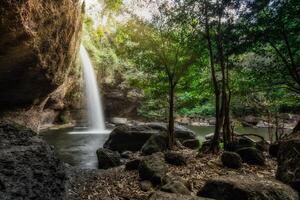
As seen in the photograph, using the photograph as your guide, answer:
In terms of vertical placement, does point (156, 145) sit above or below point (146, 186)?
above

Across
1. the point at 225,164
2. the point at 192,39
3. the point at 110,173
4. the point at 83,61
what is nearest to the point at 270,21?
the point at 192,39

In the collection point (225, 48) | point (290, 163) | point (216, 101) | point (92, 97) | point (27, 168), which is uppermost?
point (225, 48)

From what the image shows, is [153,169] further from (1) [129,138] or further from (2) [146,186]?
(1) [129,138]

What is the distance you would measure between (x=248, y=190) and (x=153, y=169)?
9.80 ft

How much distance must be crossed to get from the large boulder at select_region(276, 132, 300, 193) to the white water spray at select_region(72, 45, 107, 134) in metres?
24.3

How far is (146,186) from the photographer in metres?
6.28

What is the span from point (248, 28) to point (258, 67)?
94.5 inches

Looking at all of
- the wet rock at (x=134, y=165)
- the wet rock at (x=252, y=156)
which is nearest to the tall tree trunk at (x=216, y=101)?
the wet rock at (x=252, y=156)

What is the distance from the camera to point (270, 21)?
789 cm

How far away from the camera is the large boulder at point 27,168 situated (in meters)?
2.94

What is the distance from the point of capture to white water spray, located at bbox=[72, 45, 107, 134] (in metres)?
28.6

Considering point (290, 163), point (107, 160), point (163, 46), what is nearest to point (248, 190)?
point (290, 163)

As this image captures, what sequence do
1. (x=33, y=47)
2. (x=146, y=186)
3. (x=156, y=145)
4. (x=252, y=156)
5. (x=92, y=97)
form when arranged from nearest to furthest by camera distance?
(x=146, y=186) < (x=252, y=156) < (x=156, y=145) < (x=33, y=47) < (x=92, y=97)

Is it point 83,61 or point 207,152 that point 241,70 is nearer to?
point 207,152
